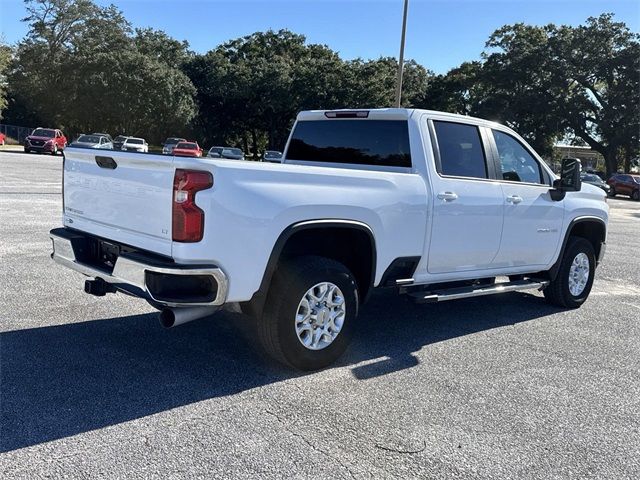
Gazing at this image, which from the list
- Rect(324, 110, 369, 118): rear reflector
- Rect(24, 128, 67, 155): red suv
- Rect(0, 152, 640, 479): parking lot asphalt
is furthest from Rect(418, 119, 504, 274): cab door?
Rect(24, 128, 67, 155): red suv

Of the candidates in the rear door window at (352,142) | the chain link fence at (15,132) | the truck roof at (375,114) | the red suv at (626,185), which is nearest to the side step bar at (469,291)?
the rear door window at (352,142)

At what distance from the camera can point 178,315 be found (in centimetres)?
377

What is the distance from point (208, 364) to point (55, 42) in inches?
2465

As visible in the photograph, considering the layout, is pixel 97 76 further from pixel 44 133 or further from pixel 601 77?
pixel 601 77

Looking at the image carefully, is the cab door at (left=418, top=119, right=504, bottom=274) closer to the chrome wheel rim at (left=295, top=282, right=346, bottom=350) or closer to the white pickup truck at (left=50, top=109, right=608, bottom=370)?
the white pickup truck at (left=50, top=109, right=608, bottom=370)

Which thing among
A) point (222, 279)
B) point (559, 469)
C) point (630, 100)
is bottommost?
point (559, 469)

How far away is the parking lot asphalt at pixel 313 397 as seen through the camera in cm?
320

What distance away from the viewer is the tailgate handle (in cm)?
427

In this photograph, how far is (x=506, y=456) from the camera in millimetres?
3381

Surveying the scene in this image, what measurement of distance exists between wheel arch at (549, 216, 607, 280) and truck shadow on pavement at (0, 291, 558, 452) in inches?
33.0

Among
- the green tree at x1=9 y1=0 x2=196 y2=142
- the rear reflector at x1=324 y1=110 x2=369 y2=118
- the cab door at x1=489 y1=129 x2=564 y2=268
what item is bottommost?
the cab door at x1=489 y1=129 x2=564 y2=268

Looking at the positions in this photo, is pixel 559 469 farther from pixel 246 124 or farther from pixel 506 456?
pixel 246 124

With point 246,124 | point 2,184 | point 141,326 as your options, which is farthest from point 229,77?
point 141,326

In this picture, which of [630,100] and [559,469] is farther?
[630,100]
